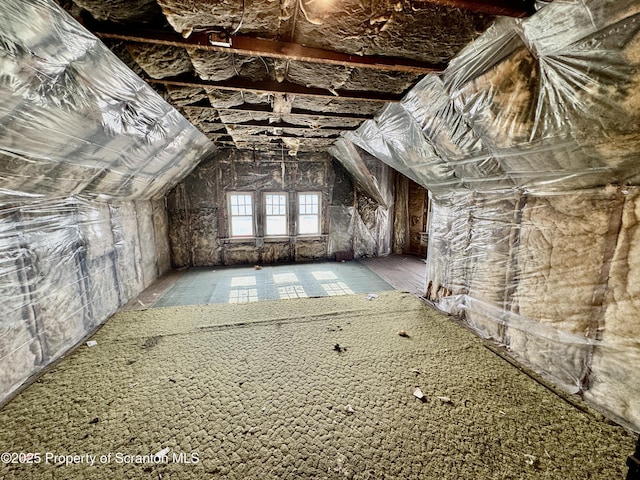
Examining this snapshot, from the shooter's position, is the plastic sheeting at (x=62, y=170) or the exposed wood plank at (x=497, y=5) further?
the plastic sheeting at (x=62, y=170)

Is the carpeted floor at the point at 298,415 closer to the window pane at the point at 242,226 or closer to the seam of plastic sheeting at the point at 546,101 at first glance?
the seam of plastic sheeting at the point at 546,101

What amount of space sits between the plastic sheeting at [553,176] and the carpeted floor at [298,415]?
385 mm

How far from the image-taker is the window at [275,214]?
218 inches

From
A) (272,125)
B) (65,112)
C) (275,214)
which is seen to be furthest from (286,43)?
(275,214)

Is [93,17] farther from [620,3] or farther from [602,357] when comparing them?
[602,357]

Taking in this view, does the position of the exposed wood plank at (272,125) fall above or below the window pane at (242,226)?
above

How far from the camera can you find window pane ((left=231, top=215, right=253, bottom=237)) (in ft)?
18.0

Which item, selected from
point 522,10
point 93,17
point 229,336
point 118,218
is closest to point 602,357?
point 522,10

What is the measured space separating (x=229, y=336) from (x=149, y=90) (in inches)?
93.0

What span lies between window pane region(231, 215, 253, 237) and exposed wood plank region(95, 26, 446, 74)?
4032 millimetres

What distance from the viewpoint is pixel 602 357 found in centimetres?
169

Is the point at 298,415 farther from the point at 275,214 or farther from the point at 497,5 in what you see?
the point at 275,214

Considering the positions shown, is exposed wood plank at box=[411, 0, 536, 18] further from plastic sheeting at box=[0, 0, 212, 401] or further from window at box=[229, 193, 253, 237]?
window at box=[229, 193, 253, 237]

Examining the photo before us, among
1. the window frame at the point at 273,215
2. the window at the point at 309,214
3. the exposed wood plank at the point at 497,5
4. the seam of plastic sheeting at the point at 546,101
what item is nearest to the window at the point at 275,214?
the window frame at the point at 273,215
